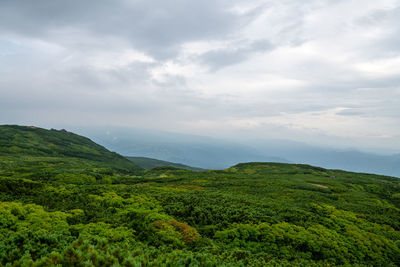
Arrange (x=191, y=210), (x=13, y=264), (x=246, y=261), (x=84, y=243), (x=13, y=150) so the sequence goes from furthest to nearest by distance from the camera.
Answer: (x=13, y=150) → (x=191, y=210) → (x=246, y=261) → (x=84, y=243) → (x=13, y=264)

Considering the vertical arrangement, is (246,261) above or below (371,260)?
above

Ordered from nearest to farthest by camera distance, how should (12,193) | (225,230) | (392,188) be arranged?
(225,230)
(12,193)
(392,188)

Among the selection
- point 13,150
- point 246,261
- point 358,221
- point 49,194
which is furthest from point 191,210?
point 13,150

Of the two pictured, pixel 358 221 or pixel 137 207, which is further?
pixel 358 221

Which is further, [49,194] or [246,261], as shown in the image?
[49,194]

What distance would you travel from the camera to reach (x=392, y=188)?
6500cm

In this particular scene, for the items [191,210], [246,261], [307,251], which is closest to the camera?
[246,261]

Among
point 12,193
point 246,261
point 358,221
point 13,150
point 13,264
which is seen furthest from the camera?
point 13,150

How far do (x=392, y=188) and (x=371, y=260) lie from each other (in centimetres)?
6621

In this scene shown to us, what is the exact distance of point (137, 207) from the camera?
23.9m

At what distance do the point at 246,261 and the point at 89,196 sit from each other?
21810mm

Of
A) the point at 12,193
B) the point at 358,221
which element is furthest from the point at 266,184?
the point at 12,193

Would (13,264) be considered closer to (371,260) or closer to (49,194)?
(49,194)

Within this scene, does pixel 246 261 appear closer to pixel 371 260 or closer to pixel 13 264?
pixel 13 264
